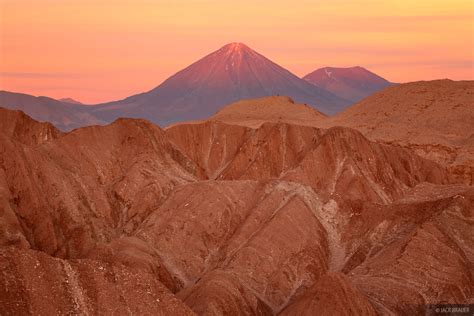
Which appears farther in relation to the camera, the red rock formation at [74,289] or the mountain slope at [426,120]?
the mountain slope at [426,120]

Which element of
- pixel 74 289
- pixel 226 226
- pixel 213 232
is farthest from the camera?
pixel 226 226

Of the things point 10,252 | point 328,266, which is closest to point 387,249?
point 328,266

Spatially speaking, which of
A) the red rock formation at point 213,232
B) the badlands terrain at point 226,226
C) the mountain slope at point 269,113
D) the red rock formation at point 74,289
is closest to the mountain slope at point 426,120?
the mountain slope at point 269,113

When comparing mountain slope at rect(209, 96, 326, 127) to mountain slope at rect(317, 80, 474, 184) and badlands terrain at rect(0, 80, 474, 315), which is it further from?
badlands terrain at rect(0, 80, 474, 315)

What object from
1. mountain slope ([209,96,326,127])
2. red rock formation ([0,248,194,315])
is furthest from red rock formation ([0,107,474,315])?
mountain slope ([209,96,326,127])

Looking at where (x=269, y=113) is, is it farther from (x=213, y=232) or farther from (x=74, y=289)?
(x=74, y=289)

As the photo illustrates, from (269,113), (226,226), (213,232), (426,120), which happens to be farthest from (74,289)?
(269,113)

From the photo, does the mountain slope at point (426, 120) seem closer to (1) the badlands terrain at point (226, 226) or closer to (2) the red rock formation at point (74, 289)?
(1) the badlands terrain at point (226, 226)

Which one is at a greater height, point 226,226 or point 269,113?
point 269,113
